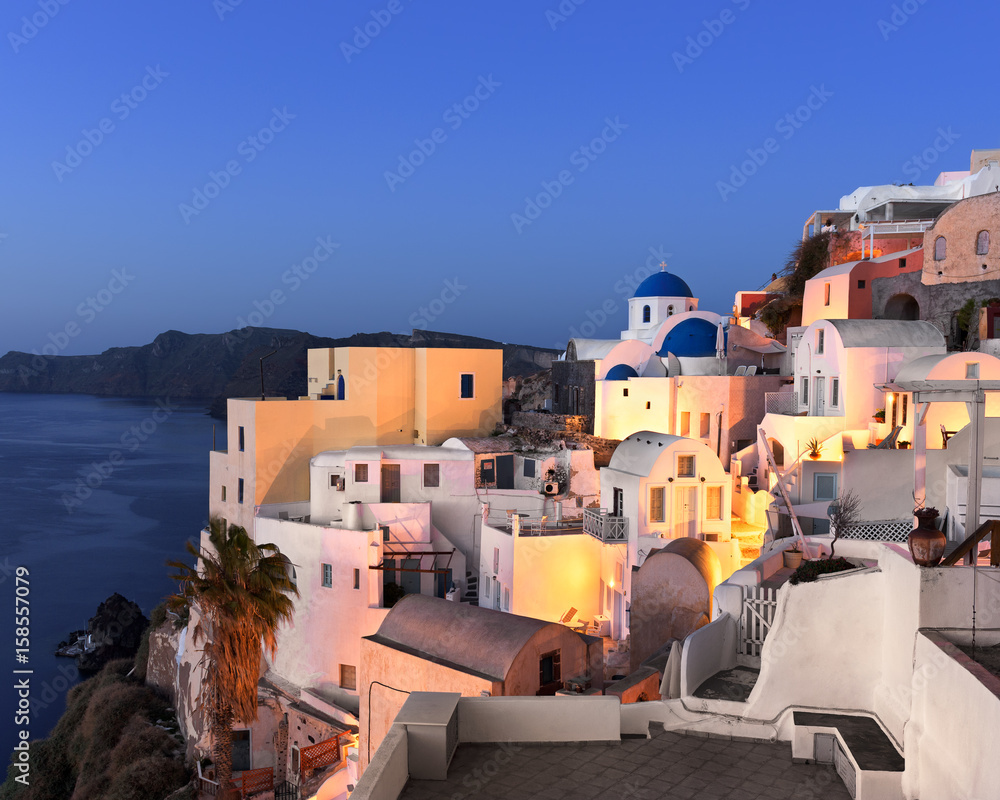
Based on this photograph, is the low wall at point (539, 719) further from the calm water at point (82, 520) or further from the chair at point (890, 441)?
the calm water at point (82, 520)

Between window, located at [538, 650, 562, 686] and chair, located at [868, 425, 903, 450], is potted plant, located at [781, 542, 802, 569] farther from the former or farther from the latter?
chair, located at [868, 425, 903, 450]

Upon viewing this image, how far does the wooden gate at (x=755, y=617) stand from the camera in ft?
36.3

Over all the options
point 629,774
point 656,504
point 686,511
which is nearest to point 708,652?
point 629,774

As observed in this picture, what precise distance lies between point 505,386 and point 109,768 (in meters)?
26.9

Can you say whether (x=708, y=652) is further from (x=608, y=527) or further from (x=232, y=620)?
(x=232, y=620)

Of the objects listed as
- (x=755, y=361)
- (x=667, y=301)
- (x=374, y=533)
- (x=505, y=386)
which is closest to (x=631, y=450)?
(x=374, y=533)

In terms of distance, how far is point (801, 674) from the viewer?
8.98 meters

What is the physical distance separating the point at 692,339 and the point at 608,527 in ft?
44.4

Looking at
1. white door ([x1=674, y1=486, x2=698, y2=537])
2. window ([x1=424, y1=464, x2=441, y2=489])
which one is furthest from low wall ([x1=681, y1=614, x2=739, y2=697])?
window ([x1=424, y1=464, x2=441, y2=489])

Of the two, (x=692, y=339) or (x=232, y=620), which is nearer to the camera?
(x=232, y=620)

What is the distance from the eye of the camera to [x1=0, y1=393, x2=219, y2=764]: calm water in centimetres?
4466

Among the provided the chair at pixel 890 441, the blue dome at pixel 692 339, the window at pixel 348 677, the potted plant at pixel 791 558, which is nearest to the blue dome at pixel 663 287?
the blue dome at pixel 692 339

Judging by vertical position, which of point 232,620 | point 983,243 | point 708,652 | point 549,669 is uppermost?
point 983,243

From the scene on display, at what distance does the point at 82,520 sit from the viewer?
65812mm
